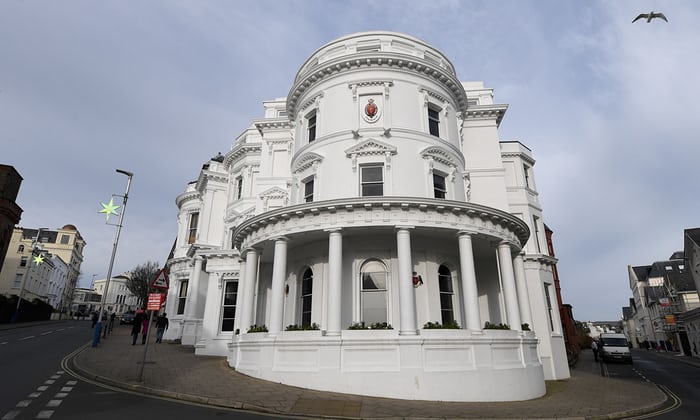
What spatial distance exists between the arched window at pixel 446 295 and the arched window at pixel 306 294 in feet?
18.4

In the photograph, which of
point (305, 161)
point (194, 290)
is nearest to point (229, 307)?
point (194, 290)

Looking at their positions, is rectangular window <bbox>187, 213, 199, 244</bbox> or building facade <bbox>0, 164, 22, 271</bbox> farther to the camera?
building facade <bbox>0, 164, 22, 271</bbox>

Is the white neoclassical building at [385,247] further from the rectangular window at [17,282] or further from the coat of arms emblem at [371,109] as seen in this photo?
the rectangular window at [17,282]

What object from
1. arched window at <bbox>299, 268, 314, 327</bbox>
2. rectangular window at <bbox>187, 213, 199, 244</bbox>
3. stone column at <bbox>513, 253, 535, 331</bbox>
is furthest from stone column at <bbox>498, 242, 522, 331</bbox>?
rectangular window at <bbox>187, 213, 199, 244</bbox>

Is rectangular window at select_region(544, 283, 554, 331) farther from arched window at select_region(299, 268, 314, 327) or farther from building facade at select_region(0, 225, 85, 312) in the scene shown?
building facade at select_region(0, 225, 85, 312)

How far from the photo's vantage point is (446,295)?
635 inches

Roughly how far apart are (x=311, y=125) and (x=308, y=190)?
379 centimetres

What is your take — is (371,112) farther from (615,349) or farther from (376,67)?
(615,349)

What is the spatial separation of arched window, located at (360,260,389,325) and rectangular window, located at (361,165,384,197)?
3.21m

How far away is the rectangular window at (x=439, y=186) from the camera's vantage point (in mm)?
17812

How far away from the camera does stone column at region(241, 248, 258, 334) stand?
634 inches

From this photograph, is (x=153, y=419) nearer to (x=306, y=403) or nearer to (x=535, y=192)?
(x=306, y=403)

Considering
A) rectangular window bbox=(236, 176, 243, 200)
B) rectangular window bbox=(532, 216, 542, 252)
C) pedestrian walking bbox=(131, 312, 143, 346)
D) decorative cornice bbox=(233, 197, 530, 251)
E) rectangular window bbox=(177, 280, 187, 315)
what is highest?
rectangular window bbox=(236, 176, 243, 200)

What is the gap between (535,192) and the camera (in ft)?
84.6
